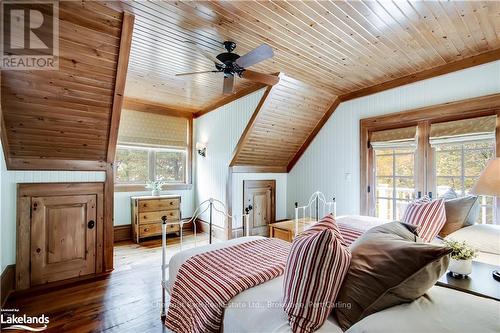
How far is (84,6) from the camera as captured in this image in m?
1.98

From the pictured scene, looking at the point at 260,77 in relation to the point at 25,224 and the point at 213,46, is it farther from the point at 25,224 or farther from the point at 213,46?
the point at 25,224

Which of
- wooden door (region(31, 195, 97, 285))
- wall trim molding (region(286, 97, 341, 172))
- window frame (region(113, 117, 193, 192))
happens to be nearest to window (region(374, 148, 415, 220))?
wall trim molding (region(286, 97, 341, 172))

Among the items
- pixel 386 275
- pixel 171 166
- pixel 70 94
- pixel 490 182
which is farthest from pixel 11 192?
pixel 490 182

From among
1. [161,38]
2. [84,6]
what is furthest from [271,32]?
[84,6]

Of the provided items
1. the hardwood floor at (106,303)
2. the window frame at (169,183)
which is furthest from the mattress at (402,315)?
the window frame at (169,183)

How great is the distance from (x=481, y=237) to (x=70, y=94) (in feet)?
13.5

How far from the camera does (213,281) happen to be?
1.55 meters

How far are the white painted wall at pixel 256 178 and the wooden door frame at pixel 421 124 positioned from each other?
1.73m

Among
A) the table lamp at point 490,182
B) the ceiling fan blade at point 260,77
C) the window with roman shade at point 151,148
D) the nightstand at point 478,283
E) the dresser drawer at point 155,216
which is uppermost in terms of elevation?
the ceiling fan blade at point 260,77

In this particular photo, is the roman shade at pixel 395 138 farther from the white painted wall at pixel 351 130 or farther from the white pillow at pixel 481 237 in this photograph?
the white pillow at pixel 481 237

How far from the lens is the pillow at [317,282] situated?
1.14 m

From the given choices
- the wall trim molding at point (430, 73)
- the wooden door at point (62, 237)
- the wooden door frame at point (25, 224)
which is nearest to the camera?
the wooden door frame at point (25, 224)

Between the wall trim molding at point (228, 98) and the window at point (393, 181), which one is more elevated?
the wall trim molding at point (228, 98)

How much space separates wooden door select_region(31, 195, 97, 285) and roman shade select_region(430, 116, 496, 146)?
4584mm
